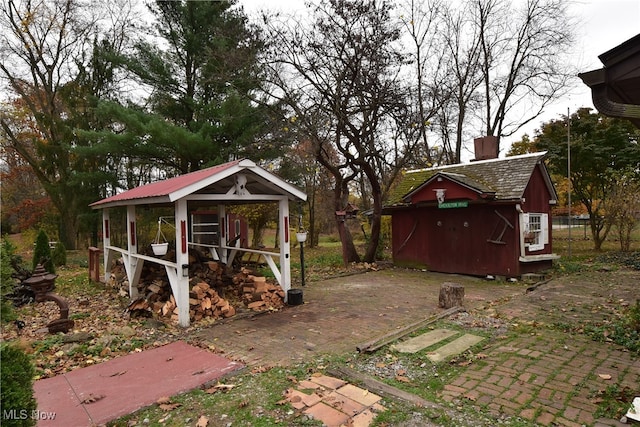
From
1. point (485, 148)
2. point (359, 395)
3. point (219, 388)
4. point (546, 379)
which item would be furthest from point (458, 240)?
point (219, 388)

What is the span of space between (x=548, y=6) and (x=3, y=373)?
2038 centimetres

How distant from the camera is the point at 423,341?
189 inches

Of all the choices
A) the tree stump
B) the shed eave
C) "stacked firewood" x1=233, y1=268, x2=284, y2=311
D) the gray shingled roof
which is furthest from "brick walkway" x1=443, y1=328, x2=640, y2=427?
the gray shingled roof

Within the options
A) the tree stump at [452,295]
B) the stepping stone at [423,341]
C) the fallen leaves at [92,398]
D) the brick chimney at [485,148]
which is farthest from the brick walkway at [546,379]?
the brick chimney at [485,148]

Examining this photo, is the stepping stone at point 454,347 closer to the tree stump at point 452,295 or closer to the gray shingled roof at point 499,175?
the tree stump at point 452,295

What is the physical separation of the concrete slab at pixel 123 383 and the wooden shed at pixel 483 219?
324 inches

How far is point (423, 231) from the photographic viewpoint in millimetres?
11539

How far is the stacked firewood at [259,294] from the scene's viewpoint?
6.91 metres

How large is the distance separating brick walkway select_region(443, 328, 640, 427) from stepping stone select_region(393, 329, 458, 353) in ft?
2.16

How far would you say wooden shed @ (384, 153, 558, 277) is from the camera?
9578mm

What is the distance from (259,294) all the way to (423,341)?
3541mm

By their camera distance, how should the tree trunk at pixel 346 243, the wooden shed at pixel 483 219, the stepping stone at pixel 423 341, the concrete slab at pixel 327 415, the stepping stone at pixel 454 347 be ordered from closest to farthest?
1. the concrete slab at pixel 327 415
2. the stepping stone at pixel 454 347
3. the stepping stone at pixel 423 341
4. the wooden shed at pixel 483 219
5. the tree trunk at pixel 346 243

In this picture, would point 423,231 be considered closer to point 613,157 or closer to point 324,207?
point 613,157

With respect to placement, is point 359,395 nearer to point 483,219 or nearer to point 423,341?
point 423,341
